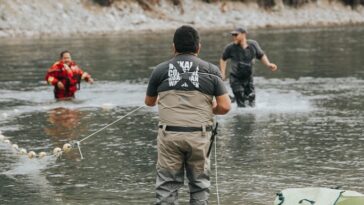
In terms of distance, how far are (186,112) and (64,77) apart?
13.2 m

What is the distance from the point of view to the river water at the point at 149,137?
11078mm

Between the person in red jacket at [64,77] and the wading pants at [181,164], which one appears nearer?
the wading pants at [181,164]

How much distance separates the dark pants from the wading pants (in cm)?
1066

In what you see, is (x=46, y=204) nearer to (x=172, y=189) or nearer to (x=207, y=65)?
(x=172, y=189)

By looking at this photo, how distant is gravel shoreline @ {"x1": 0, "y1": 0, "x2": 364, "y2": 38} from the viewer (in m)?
57.3

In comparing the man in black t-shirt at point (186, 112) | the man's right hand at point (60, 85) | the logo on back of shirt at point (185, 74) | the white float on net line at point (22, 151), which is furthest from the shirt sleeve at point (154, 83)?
the man's right hand at point (60, 85)

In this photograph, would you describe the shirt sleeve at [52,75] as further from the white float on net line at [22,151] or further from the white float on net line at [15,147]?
the white float on net line at [22,151]

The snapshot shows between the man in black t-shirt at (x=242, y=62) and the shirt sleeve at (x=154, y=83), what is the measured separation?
34.1 feet

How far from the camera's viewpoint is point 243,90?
63.9ft

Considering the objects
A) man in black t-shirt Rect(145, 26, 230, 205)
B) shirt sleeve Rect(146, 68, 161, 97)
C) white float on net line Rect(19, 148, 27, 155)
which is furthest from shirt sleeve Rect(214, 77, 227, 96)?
white float on net line Rect(19, 148, 27, 155)

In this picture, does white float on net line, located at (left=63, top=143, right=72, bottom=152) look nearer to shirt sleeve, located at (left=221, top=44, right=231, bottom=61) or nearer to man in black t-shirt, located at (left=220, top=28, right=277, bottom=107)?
man in black t-shirt, located at (left=220, top=28, right=277, bottom=107)

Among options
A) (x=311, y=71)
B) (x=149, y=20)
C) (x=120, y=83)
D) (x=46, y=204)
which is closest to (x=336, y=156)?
(x=46, y=204)

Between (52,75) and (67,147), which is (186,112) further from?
(52,75)

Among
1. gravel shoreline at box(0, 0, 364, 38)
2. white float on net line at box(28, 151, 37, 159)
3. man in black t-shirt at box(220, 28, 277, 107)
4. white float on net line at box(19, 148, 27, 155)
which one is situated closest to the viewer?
white float on net line at box(28, 151, 37, 159)
